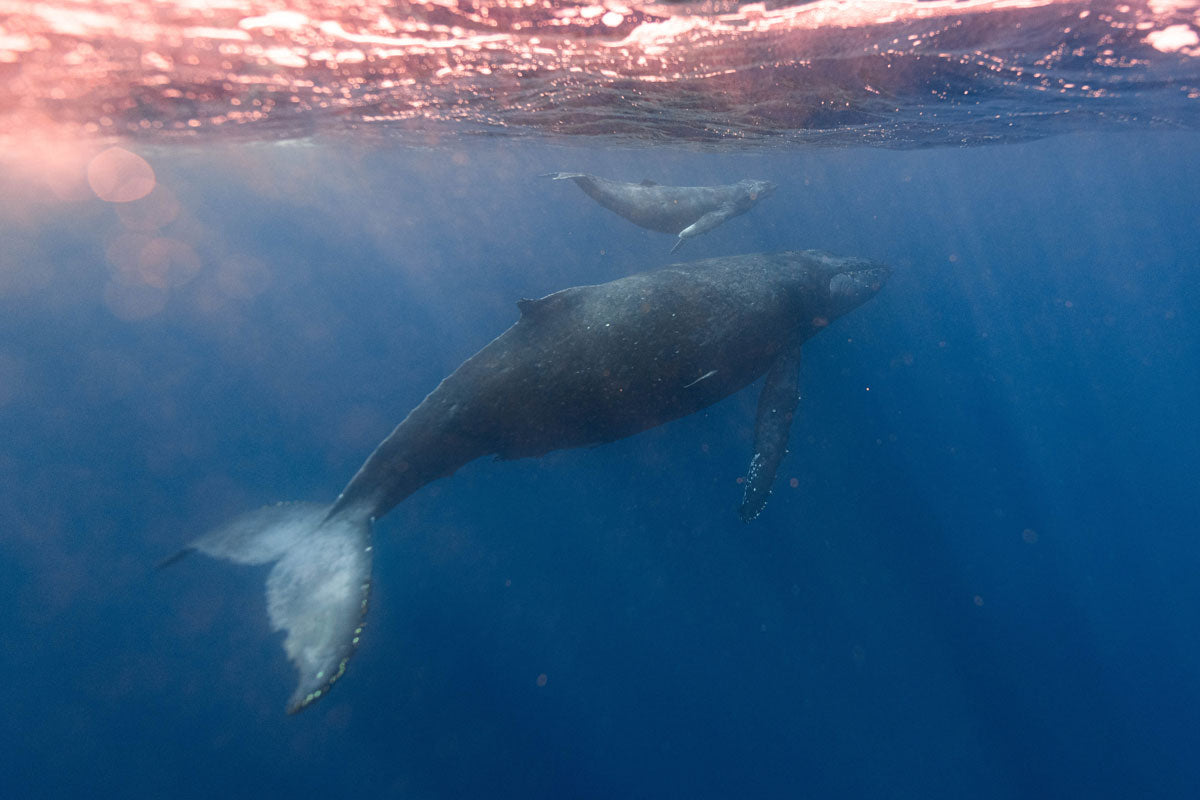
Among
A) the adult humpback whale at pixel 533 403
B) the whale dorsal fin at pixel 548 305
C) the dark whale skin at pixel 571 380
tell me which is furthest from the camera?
the whale dorsal fin at pixel 548 305

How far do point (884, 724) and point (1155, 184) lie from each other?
67.3m

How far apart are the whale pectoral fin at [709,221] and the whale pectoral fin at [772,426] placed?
4548 mm

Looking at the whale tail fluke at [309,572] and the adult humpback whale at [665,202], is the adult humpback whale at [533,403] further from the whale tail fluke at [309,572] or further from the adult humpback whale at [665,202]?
the adult humpback whale at [665,202]

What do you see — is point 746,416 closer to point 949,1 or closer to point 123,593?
point 949,1

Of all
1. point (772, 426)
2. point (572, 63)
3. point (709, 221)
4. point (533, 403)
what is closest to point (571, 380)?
point (533, 403)

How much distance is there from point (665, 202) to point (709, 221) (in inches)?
60.9

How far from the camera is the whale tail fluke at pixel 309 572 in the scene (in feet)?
17.1

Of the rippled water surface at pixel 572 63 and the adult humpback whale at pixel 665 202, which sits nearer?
the rippled water surface at pixel 572 63

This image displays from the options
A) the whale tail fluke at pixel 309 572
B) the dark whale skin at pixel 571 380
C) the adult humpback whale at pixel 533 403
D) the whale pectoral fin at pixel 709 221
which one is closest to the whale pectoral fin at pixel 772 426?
the adult humpback whale at pixel 533 403

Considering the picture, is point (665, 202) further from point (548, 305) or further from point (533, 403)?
point (533, 403)

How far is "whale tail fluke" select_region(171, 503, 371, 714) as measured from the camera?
5.20 metres

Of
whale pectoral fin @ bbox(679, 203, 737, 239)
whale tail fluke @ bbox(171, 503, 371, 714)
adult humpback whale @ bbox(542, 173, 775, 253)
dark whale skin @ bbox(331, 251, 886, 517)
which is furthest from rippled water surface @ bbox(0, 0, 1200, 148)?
whale tail fluke @ bbox(171, 503, 371, 714)

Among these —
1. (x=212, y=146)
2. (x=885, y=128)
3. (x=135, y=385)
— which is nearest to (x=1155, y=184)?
(x=885, y=128)

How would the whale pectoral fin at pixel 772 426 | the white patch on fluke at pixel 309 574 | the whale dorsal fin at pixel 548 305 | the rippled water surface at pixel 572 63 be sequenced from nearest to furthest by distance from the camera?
the white patch on fluke at pixel 309 574
the whale dorsal fin at pixel 548 305
the rippled water surface at pixel 572 63
the whale pectoral fin at pixel 772 426
